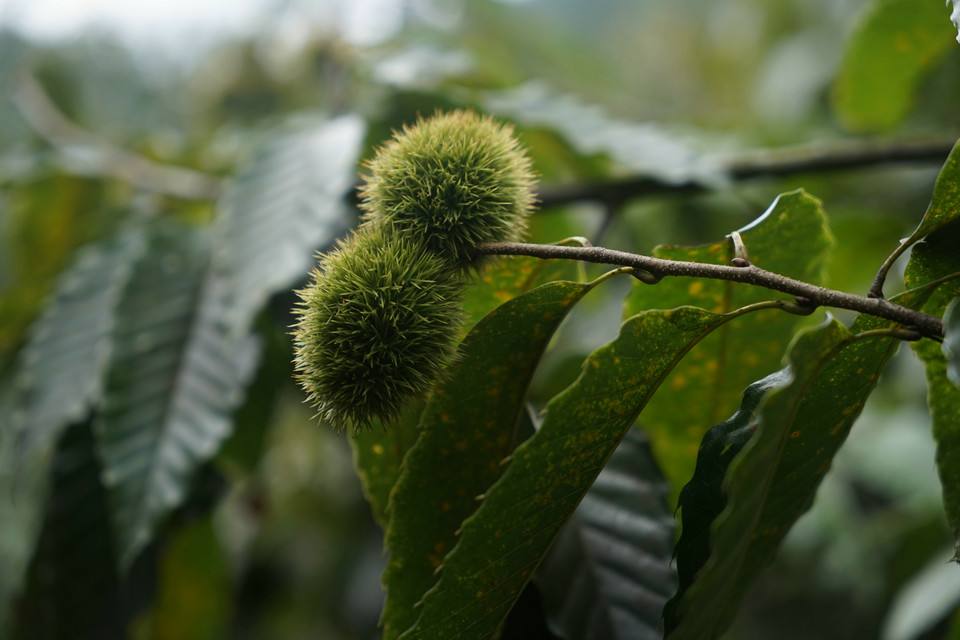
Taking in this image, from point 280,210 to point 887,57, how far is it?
1073mm

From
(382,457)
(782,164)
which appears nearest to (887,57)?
(782,164)

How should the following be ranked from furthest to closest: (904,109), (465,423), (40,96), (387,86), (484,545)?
1. (40,96)
2. (904,109)
3. (387,86)
4. (465,423)
5. (484,545)

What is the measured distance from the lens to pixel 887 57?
150 centimetres

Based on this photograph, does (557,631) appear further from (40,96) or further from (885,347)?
(40,96)

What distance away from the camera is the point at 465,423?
0.73 metres

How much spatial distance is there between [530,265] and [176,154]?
1.46 m

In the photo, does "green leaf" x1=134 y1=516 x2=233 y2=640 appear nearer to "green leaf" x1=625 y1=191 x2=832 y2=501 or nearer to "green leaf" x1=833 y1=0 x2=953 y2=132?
"green leaf" x1=625 y1=191 x2=832 y2=501

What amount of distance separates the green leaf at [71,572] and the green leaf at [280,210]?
40 cm

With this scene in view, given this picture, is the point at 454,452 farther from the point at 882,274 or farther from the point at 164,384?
the point at 164,384

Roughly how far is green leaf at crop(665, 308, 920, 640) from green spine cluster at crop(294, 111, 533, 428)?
0.23 metres

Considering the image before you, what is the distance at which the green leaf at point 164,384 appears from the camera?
1081 millimetres

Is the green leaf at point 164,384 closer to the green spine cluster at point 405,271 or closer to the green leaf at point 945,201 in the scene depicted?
the green spine cluster at point 405,271

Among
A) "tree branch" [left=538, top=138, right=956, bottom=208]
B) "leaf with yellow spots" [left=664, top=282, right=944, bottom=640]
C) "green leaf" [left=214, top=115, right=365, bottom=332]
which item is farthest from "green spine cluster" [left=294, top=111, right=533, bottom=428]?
"tree branch" [left=538, top=138, right=956, bottom=208]

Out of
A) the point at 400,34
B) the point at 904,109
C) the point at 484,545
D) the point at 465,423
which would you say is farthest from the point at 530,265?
the point at 400,34
